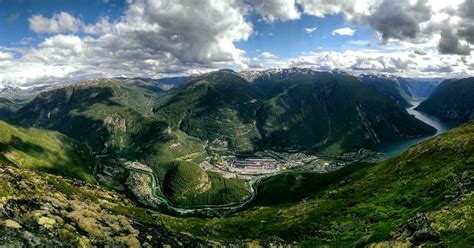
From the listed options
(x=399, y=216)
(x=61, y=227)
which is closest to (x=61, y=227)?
(x=61, y=227)

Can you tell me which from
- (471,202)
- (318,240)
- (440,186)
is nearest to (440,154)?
(440,186)

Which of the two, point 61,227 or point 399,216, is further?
point 399,216

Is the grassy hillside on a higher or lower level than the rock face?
lower

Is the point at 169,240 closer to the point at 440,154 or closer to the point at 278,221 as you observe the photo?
the point at 278,221

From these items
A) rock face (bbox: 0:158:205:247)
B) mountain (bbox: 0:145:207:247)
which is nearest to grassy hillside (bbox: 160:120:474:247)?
mountain (bbox: 0:145:207:247)

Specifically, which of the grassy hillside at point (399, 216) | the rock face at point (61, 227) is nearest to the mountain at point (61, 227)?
the rock face at point (61, 227)

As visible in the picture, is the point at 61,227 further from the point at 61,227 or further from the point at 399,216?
the point at 399,216

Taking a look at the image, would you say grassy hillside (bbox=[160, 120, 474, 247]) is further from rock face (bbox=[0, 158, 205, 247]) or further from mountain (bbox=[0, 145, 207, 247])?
rock face (bbox=[0, 158, 205, 247])

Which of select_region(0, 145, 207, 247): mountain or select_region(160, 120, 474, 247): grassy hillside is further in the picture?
select_region(160, 120, 474, 247): grassy hillside

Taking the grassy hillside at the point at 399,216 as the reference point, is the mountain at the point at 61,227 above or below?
above

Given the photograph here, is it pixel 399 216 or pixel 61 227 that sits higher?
pixel 61 227

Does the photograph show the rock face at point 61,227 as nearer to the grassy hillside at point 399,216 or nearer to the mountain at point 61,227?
the mountain at point 61,227
